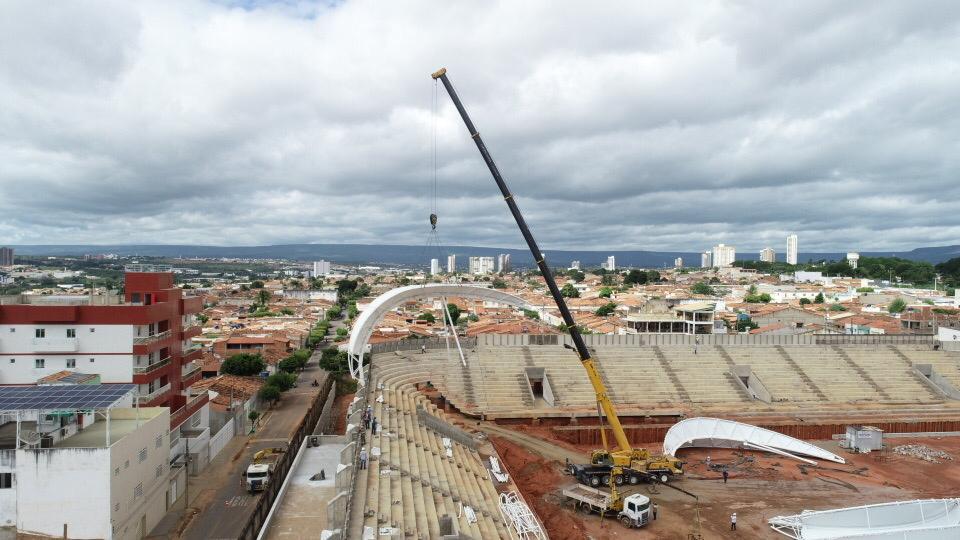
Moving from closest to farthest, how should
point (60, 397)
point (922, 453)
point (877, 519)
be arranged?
point (60, 397)
point (877, 519)
point (922, 453)

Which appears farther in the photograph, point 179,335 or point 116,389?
point 179,335

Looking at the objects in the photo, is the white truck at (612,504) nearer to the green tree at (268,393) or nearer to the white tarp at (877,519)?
the white tarp at (877,519)

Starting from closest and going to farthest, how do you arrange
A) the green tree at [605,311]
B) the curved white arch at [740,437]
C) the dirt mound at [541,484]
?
the dirt mound at [541,484], the curved white arch at [740,437], the green tree at [605,311]

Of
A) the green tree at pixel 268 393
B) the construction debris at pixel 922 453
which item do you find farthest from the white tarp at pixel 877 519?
the green tree at pixel 268 393

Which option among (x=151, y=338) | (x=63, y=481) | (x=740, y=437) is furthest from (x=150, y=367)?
(x=740, y=437)

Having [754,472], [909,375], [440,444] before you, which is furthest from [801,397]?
[440,444]

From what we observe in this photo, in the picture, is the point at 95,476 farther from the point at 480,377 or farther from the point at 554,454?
the point at 480,377

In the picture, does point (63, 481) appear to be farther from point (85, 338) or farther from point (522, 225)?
point (522, 225)
